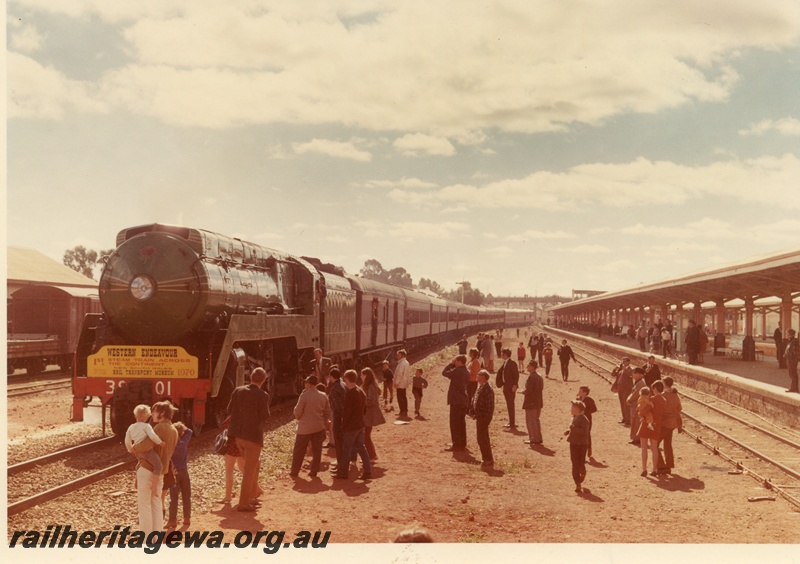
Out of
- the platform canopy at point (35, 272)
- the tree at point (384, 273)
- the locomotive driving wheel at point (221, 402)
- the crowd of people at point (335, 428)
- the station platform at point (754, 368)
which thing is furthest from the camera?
the tree at point (384, 273)

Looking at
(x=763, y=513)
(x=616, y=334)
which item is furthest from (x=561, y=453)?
(x=616, y=334)

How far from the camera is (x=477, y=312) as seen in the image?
267ft

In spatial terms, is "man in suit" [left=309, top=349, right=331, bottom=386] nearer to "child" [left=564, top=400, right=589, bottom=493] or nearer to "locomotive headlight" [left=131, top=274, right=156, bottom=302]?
"locomotive headlight" [left=131, top=274, right=156, bottom=302]

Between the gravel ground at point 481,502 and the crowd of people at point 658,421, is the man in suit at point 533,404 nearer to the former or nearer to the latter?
the gravel ground at point 481,502

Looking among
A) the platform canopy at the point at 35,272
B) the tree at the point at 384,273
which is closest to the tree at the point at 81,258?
the platform canopy at the point at 35,272

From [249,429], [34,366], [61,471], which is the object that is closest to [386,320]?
[34,366]

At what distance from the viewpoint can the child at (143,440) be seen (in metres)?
8.28

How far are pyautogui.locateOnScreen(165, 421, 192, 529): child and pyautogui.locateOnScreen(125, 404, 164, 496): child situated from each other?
0.70m

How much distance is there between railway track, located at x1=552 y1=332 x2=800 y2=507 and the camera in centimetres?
1310

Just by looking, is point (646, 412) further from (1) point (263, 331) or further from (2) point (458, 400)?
(1) point (263, 331)

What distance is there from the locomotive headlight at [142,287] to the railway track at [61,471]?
2.86 metres

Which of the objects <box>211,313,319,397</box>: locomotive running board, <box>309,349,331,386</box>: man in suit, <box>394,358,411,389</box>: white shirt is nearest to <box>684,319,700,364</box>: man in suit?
<box>394,358,411,389</box>: white shirt

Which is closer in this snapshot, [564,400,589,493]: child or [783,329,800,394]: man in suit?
[564,400,589,493]: child

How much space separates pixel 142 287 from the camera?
14742 mm
